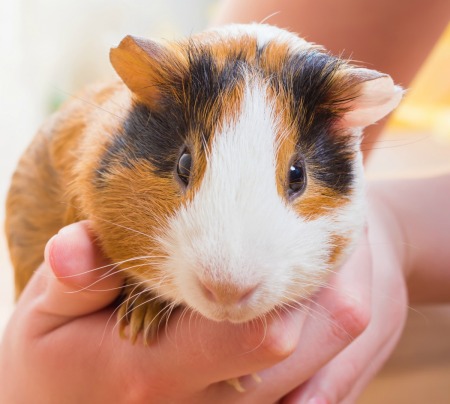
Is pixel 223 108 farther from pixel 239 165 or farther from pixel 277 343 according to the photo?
pixel 277 343

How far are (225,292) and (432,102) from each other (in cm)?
268

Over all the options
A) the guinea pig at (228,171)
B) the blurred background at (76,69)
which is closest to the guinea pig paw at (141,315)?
the guinea pig at (228,171)

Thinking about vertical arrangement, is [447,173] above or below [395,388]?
above

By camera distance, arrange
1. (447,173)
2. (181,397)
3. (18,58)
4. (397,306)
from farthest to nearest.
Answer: (18,58), (447,173), (397,306), (181,397)

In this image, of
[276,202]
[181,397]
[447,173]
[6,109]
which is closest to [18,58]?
[6,109]

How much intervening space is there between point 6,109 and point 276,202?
7.28ft

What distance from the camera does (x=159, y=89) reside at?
0.92m

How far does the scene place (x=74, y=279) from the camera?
92 cm

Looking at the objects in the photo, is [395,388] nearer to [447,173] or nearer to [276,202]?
[447,173]

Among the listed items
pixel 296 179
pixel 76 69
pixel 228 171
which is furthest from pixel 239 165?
pixel 76 69

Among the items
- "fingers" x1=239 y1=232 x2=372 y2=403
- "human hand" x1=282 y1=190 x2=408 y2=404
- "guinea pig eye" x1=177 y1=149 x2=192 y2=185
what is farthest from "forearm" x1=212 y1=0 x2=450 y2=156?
"guinea pig eye" x1=177 y1=149 x2=192 y2=185

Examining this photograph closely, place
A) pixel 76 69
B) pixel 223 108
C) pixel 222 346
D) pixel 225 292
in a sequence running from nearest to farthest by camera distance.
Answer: pixel 225 292
pixel 223 108
pixel 222 346
pixel 76 69

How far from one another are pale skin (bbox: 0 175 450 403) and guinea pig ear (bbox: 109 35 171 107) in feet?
0.79

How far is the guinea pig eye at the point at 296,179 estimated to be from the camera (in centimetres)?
84
